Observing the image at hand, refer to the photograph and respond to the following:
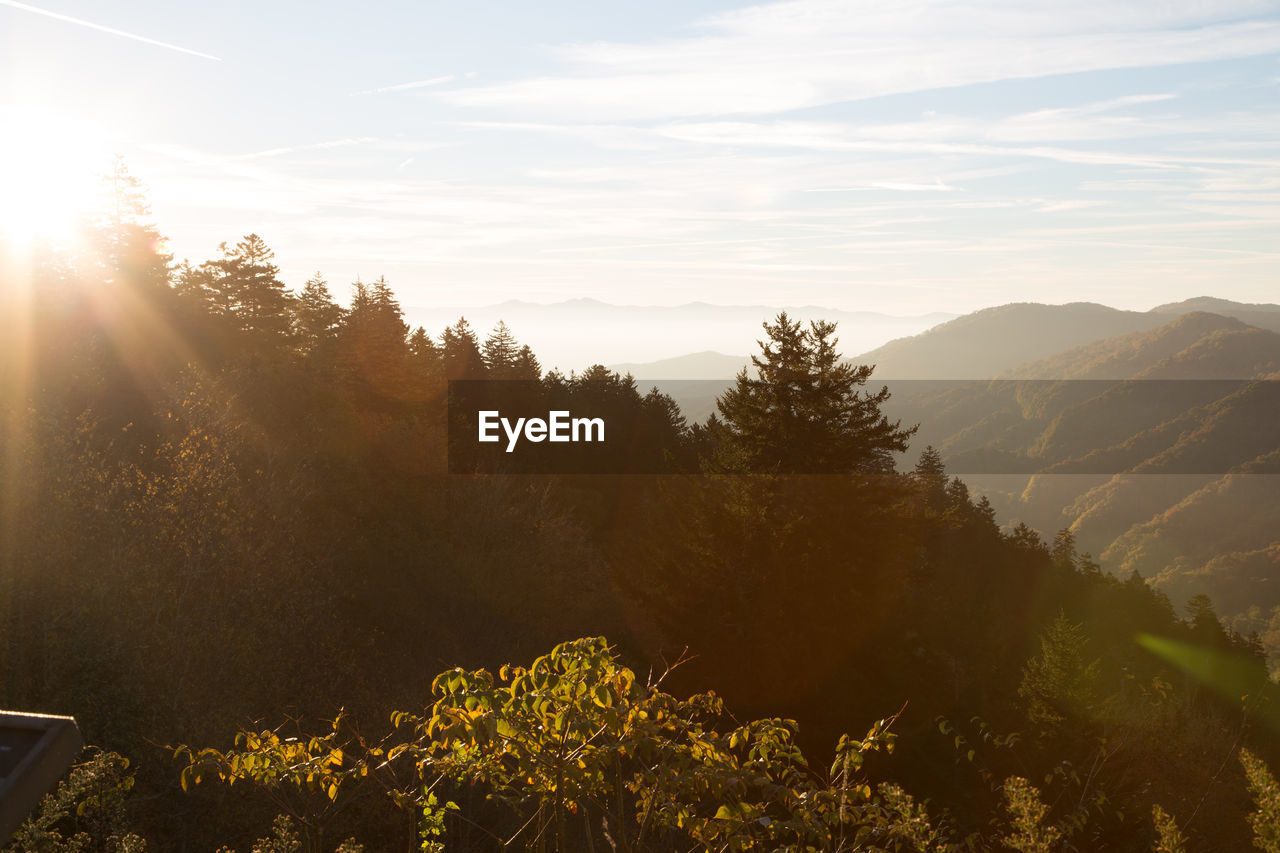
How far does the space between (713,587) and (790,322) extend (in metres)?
11.1

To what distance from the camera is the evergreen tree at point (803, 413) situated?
103 ft

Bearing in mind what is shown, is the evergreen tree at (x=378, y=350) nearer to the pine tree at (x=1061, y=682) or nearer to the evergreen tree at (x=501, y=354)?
the evergreen tree at (x=501, y=354)

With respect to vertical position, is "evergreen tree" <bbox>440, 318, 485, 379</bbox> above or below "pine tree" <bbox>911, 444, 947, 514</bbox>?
above

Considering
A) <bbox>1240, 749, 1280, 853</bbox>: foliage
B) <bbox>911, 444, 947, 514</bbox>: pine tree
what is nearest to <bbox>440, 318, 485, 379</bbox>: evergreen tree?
<bbox>911, 444, 947, 514</bbox>: pine tree

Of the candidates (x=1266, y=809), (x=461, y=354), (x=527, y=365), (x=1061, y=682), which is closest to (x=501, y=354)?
(x=527, y=365)

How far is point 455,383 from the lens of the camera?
57.3 metres

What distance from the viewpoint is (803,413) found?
31.6 metres

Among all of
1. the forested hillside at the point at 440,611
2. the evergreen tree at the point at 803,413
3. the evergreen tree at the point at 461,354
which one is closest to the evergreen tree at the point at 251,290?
the forested hillside at the point at 440,611

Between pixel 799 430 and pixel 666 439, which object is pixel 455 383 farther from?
pixel 799 430

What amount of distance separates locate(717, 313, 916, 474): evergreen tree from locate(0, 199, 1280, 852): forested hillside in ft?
0.42

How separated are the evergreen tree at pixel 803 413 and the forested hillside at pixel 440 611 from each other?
127mm

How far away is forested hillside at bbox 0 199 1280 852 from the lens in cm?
690

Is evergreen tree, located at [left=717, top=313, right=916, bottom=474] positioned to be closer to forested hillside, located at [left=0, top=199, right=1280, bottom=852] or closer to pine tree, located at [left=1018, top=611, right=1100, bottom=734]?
forested hillside, located at [left=0, top=199, right=1280, bottom=852]

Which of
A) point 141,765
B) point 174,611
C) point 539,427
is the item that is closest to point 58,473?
point 174,611
